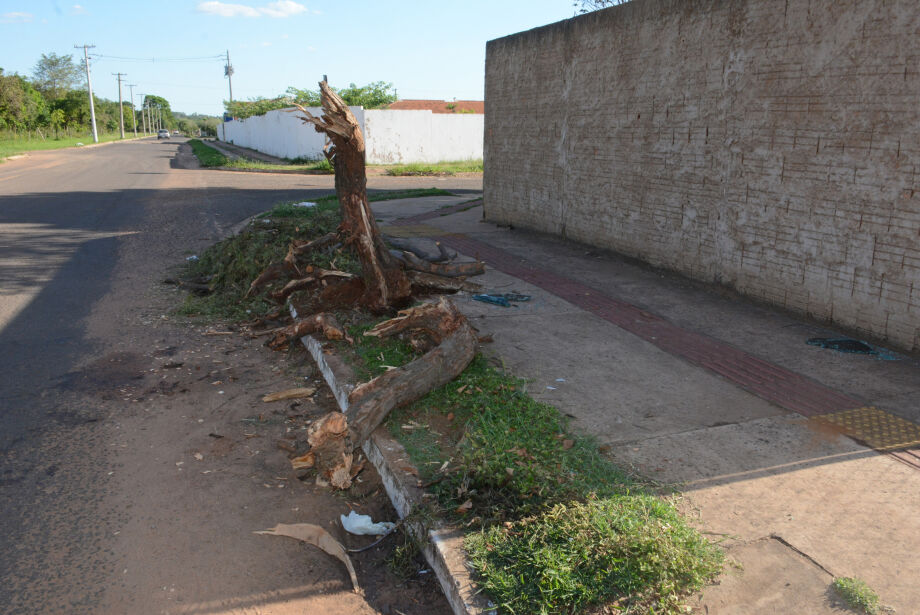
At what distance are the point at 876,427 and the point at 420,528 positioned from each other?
3.13m

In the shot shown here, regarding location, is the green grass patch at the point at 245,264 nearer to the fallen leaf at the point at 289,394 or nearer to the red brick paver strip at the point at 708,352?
the fallen leaf at the point at 289,394

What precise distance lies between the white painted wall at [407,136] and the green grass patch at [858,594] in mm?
29139

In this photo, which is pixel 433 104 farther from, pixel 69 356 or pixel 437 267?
pixel 69 356

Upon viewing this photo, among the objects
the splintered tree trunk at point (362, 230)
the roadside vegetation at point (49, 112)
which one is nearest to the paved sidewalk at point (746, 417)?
the splintered tree trunk at point (362, 230)

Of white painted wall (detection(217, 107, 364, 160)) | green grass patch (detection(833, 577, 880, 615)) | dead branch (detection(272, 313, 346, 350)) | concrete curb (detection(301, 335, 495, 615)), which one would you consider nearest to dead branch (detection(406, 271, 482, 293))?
dead branch (detection(272, 313, 346, 350))

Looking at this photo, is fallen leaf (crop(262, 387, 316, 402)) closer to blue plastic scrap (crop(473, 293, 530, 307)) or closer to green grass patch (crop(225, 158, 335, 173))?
blue plastic scrap (crop(473, 293, 530, 307))

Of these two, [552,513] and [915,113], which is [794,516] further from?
[915,113]

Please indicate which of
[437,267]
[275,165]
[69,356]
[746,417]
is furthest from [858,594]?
[275,165]

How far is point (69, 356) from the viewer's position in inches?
240

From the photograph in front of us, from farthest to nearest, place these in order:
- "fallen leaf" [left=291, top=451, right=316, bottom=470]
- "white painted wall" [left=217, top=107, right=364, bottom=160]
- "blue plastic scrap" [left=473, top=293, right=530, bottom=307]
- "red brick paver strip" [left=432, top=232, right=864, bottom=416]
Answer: "white painted wall" [left=217, top=107, right=364, bottom=160] < "blue plastic scrap" [left=473, top=293, right=530, bottom=307] < "red brick paver strip" [left=432, top=232, right=864, bottom=416] < "fallen leaf" [left=291, top=451, right=316, bottom=470]

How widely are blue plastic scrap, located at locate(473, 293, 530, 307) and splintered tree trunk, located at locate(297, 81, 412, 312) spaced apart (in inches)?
41.5

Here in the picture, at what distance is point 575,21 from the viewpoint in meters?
10.1

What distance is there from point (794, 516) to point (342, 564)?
7.53 ft

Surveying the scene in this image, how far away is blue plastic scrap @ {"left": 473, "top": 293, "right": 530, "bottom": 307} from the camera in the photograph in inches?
293
